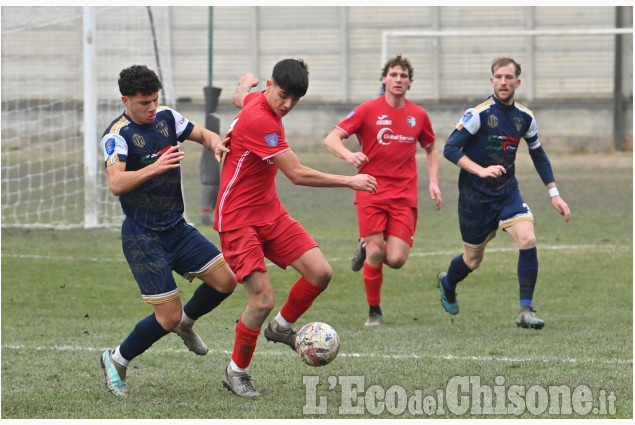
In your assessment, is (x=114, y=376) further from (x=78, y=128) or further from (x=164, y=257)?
(x=78, y=128)

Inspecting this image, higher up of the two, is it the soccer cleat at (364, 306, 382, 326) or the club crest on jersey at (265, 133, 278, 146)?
the club crest on jersey at (265, 133, 278, 146)

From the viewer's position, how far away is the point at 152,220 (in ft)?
19.5

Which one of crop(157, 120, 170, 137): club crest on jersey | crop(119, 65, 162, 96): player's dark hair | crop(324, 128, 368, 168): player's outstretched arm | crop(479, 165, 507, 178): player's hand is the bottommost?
crop(479, 165, 507, 178): player's hand

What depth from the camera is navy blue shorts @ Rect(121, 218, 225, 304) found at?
231 inches

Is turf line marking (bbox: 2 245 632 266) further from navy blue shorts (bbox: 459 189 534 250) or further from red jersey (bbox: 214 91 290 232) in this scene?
red jersey (bbox: 214 91 290 232)

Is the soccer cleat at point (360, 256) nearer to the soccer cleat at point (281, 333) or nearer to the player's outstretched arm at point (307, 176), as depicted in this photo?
the soccer cleat at point (281, 333)

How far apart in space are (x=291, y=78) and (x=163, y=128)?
872 mm

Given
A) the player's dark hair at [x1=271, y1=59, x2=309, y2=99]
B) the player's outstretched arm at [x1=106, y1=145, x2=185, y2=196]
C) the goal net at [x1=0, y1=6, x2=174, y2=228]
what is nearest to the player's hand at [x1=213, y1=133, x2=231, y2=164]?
the player's outstretched arm at [x1=106, y1=145, x2=185, y2=196]

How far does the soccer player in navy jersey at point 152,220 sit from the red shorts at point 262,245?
15 centimetres

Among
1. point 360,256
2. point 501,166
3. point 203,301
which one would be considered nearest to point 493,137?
point 501,166

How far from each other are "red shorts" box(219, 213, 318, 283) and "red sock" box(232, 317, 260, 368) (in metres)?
0.30

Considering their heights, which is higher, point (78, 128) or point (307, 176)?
point (78, 128)

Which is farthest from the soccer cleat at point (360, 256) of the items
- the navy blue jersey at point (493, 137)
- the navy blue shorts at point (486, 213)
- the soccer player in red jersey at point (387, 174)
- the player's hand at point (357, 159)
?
the player's hand at point (357, 159)
